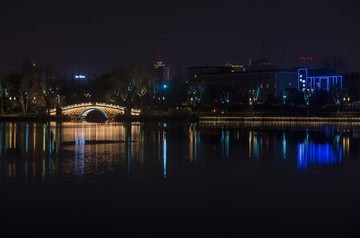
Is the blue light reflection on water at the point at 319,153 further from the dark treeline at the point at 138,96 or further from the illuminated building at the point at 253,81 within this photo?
the illuminated building at the point at 253,81

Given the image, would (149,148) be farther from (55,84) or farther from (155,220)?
(55,84)

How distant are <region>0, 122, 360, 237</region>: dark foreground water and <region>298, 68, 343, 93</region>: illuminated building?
76.3m

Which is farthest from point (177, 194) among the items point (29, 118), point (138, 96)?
point (138, 96)

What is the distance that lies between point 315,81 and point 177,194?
93116mm

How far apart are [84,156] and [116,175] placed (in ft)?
23.3

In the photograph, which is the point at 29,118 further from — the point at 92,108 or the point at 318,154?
the point at 318,154

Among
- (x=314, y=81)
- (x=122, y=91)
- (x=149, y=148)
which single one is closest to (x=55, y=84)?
(x=122, y=91)

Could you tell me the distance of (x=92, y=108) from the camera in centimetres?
8631

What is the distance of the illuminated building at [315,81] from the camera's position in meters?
102

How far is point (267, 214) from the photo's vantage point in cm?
1454

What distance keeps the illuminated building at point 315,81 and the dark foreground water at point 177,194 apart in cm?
7629

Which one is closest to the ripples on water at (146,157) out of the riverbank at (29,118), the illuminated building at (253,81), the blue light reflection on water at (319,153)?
the blue light reflection on water at (319,153)

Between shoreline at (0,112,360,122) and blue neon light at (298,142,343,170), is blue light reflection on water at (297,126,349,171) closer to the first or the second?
blue neon light at (298,142,343,170)

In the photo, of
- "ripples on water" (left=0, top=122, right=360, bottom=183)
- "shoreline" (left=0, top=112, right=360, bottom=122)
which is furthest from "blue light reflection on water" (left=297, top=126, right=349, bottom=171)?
"shoreline" (left=0, top=112, right=360, bottom=122)
